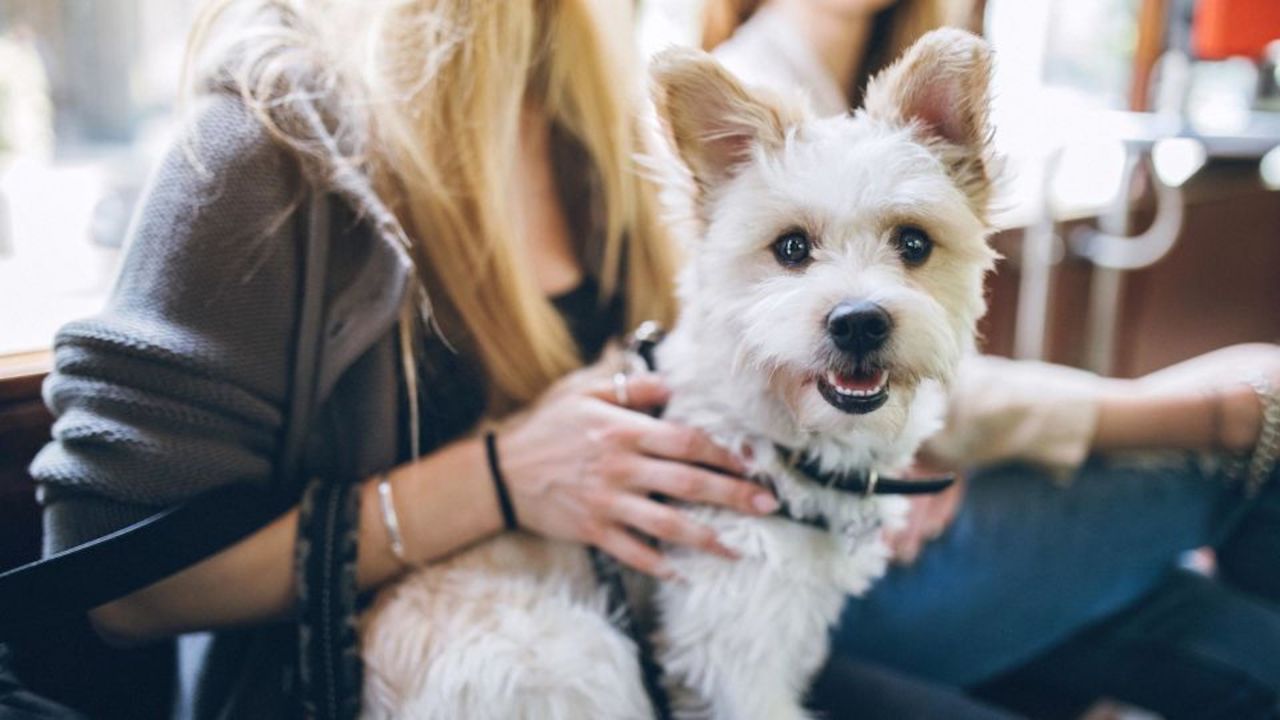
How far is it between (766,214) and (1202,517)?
87 cm

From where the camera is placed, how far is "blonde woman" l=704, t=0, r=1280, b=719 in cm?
110

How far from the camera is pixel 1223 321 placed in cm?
269

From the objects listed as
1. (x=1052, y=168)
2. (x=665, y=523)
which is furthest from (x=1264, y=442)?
(x=665, y=523)

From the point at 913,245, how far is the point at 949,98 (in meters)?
0.13

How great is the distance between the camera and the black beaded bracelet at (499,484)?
0.84 meters

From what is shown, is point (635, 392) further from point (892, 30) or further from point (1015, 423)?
point (1015, 423)

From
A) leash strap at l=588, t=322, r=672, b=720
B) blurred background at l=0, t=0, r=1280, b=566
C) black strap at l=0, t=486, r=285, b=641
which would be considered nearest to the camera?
black strap at l=0, t=486, r=285, b=641

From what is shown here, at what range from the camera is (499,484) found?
84cm

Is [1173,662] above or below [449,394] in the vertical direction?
below

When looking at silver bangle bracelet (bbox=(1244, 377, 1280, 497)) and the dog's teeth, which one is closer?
the dog's teeth

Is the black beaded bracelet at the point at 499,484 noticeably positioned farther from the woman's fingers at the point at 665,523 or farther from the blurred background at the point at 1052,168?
the blurred background at the point at 1052,168

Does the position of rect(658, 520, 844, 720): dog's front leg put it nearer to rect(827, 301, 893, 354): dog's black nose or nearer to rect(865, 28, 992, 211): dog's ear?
rect(827, 301, 893, 354): dog's black nose

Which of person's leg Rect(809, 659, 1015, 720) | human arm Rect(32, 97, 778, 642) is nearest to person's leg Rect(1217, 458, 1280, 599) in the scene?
person's leg Rect(809, 659, 1015, 720)

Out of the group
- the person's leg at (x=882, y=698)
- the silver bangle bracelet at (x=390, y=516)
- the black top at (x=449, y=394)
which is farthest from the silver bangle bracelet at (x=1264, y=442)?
the silver bangle bracelet at (x=390, y=516)
